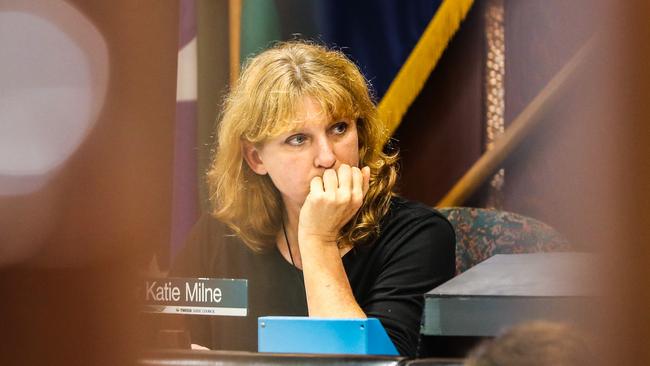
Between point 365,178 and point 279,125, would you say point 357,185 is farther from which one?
point 279,125

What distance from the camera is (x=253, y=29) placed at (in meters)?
1.80

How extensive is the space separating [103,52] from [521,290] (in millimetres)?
729

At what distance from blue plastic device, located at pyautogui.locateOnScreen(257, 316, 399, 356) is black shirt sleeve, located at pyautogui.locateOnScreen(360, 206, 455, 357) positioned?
0.32 meters

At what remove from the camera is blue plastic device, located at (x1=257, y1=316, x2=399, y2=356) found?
1.26 meters

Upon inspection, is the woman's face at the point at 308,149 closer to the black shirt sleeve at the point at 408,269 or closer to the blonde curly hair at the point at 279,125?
the blonde curly hair at the point at 279,125

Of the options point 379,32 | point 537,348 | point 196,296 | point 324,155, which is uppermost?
point 379,32

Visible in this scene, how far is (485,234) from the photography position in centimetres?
189

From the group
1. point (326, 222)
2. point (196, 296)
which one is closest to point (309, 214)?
point (326, 222)

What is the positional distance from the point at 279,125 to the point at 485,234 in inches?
19.8

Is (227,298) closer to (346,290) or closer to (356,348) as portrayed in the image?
(346,290)

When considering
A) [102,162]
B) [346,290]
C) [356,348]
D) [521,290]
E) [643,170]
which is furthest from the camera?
[346,290]

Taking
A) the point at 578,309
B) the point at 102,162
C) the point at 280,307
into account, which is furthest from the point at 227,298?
the point at 578,309

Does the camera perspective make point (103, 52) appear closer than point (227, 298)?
Yes

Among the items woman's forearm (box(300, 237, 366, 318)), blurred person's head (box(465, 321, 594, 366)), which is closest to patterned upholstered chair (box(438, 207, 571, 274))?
woman's forearm (box(300, 237, 366, 318))
